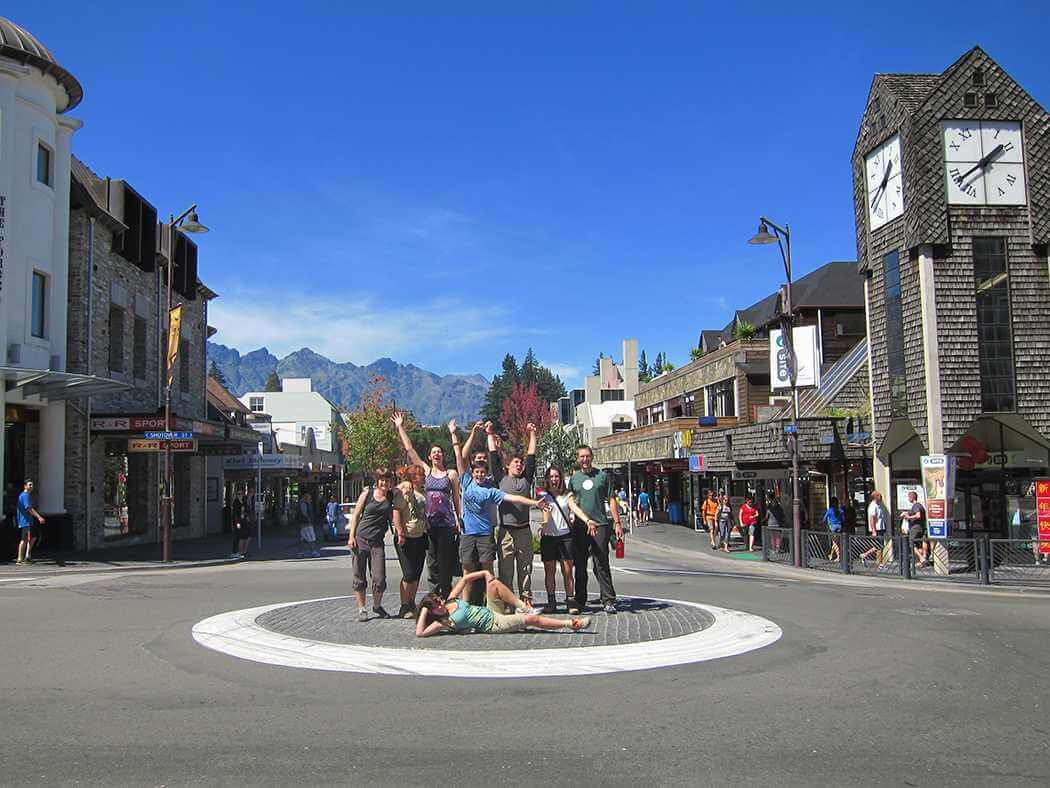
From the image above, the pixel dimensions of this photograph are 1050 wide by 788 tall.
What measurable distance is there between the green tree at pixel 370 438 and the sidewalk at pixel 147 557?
131 ft

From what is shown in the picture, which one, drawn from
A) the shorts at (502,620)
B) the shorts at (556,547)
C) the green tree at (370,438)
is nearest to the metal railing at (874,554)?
the shorts at (556,547)

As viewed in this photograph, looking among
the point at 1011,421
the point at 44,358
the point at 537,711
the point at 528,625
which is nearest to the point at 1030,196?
the point at 1011,421

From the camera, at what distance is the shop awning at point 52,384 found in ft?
66.9

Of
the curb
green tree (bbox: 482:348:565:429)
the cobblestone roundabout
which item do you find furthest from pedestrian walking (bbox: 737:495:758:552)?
green tree (bbox: 482:348:565:429)

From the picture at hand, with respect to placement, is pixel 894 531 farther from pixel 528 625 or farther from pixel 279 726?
pixel 279 726

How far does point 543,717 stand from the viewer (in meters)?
6.58

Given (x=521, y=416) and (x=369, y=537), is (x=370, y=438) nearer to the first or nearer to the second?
(x=521, y=416)

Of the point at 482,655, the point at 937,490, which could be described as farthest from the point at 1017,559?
the point at 482,655

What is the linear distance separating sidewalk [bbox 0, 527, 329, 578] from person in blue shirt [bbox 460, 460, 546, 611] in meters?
12.2

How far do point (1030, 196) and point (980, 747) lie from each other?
813 inches

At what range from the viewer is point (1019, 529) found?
2178 cm

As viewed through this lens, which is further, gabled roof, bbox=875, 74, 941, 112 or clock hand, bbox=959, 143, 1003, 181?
gabled roof, bbox=875, 74, 941, 112

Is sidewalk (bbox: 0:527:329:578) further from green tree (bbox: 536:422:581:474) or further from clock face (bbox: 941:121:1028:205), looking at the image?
green tree (bbox: 536:422:581:474)

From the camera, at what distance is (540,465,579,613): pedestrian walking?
10.9 meters
